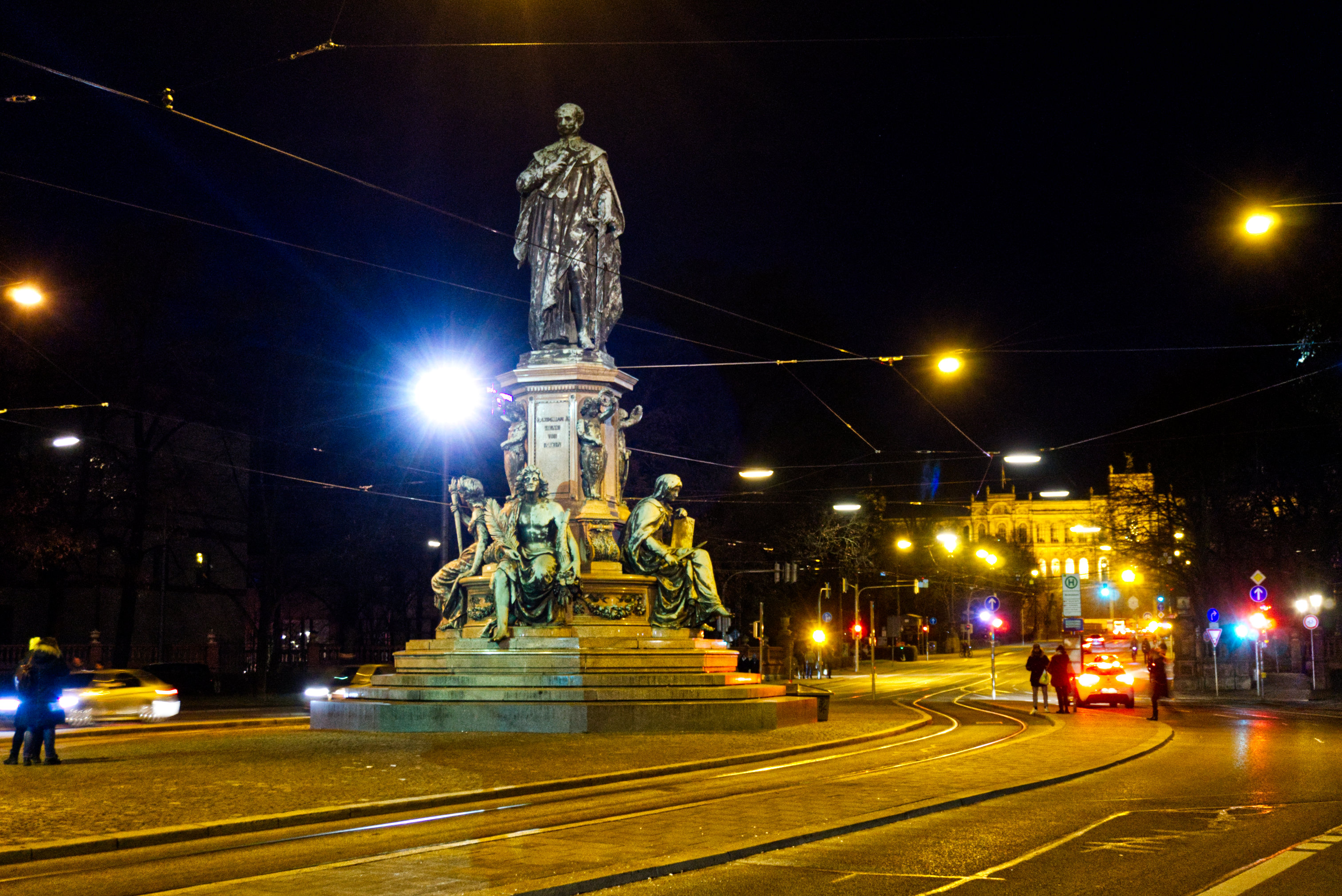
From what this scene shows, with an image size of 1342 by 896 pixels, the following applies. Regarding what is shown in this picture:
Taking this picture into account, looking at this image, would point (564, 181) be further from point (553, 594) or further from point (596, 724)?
A: point (596, 724)

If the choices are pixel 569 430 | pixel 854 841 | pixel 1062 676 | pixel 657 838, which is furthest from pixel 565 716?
pixel 1062 676

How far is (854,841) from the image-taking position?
30.1ft

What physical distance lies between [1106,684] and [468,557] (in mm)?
16960

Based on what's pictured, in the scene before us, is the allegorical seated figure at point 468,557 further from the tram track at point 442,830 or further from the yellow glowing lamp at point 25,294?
the tram track at point 442,830

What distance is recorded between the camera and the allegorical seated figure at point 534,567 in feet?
64.6

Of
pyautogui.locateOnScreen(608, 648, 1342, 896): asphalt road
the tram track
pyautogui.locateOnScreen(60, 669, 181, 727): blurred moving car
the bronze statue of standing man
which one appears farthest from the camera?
pyautogui.locateOnScreen(60, 669, 181, 727): blurred moving car

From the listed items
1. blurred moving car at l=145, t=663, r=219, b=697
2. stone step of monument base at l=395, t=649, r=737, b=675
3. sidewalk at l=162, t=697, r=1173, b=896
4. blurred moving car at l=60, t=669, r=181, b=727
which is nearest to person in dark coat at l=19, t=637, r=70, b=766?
stone step of monument base at l=395, t=649, r=737, b=675

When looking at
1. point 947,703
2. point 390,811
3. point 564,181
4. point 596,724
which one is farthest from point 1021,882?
point 947,703

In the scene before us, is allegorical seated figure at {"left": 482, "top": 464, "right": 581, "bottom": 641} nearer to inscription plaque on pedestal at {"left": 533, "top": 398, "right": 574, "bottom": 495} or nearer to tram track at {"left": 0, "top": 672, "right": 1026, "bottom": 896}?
inscription plaque on pedestal at {"left": 533, "top": 398, "right": 574, "bottom": 495}

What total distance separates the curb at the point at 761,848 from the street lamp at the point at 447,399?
11935 millimetres

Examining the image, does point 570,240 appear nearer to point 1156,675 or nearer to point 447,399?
point 447,399

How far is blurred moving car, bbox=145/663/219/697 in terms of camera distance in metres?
39.5

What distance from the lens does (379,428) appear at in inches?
1868

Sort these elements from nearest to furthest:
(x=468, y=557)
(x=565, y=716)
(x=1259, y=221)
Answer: (x=1259, y=221), (x=565, y=716), (x=468, y=557)
